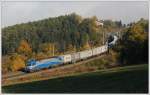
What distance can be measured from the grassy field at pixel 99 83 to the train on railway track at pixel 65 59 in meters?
0.30

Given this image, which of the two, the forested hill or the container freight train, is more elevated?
the forested hill

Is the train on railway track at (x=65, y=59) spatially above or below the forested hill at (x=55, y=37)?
below

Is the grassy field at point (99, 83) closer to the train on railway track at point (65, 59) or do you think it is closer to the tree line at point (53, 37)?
the train on railway track at point (65, 59)

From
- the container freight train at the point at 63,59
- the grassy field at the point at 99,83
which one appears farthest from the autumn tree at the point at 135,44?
the container freight train at the point at 63,59

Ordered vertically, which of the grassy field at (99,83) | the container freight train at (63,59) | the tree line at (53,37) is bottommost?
the grassy field at (99,83)

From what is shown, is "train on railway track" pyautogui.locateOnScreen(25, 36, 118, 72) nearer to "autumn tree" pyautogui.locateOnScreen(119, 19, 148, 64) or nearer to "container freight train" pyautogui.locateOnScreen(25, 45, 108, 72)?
"container freight train" pyautogui.locateOnScreen(25, 45, 108, 72)

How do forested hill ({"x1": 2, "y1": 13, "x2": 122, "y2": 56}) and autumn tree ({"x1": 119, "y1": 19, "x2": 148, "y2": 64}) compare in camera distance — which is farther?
forested hill ({"x1": 2, "y1": 13, "x2": 122, "y2": 56})

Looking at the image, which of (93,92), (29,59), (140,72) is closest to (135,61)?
(140,72)

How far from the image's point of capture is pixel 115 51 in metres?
10.9

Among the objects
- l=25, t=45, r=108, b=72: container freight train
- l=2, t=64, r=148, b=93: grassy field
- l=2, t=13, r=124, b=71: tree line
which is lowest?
l=2, t=64, r=148, b=93: grassy field

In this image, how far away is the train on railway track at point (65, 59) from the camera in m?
10.8

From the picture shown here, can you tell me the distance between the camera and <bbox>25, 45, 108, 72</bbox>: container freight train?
35.6ft

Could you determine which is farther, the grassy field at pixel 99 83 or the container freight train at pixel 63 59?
the container freight train at pixel 63 59

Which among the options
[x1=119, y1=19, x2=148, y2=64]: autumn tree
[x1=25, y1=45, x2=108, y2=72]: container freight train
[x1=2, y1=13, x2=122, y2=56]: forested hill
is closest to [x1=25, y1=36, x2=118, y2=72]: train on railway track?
[x1=25, y1=45, x2=108, y2=72]: container freight train
